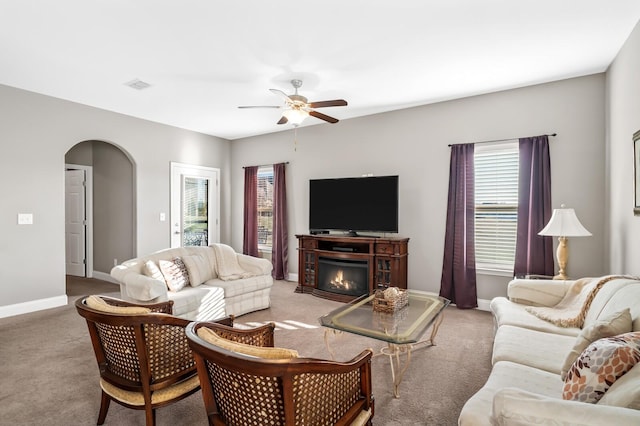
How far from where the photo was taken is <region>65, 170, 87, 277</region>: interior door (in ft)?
20.9

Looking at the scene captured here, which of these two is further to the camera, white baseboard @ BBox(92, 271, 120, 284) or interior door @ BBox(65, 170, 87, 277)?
interior door @ BBox(65, 170, 87, 277)

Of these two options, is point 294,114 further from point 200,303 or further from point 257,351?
point 257,351

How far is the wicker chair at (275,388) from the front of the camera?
3.71ft

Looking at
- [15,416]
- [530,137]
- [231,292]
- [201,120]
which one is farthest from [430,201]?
[15,416]

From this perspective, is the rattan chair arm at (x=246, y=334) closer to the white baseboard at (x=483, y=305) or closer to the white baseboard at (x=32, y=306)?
the white baseboard at (x=483, y=305)

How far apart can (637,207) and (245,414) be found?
327 cm

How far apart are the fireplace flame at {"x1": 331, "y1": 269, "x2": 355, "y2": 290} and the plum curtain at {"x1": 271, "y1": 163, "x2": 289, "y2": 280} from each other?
136 centimetres

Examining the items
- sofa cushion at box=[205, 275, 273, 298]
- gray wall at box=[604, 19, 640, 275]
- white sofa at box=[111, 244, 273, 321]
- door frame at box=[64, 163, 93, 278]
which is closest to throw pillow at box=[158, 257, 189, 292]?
white sofa at box=[111, 244, 273, 321]

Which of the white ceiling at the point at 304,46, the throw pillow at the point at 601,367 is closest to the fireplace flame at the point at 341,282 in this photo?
the white ceiling at the point at 304,46

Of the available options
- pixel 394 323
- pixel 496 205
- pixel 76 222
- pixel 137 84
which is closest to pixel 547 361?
pixel 394 323

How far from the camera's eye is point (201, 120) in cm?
569

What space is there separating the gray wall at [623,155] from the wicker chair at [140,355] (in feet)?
11.4

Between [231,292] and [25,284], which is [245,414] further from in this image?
[25,284]

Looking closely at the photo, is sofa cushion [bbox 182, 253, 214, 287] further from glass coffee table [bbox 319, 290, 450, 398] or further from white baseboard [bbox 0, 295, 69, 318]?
white baseboard [bbox 0, 295, 69, 318]
